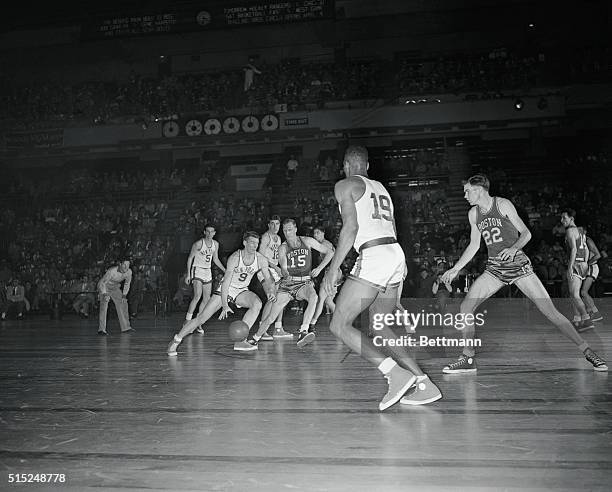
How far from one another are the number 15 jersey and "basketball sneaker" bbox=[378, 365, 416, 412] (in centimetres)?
209

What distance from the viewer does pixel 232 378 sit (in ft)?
19.8

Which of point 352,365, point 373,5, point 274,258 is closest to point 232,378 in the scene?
point 352,365

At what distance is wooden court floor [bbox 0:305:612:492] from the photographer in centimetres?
300

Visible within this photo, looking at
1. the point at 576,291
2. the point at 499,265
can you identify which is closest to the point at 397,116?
the point at 576,291

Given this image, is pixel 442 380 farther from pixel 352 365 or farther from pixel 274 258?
pixel 274 258

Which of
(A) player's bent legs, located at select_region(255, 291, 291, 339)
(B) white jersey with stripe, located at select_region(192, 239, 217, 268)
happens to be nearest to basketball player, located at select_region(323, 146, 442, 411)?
(A) player's bent legs, located at select_region(255, 291, 291, 339)

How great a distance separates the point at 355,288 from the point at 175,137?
23.8 m

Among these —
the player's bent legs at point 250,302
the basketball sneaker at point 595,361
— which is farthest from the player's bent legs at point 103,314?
the basketball sneaker at point 595,361

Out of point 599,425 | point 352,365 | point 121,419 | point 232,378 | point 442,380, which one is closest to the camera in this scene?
point 599,425

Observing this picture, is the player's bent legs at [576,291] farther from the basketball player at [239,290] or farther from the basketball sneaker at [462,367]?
the basketball player at [239,290]

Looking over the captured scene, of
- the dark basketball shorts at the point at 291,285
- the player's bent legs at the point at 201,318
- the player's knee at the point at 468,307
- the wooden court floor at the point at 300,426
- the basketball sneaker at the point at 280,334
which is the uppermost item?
the dark basketball shorts at the point at 291,285

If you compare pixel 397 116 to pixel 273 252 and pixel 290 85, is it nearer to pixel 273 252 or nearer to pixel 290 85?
pixel 290 85

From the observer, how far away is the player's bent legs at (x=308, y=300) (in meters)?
9.10

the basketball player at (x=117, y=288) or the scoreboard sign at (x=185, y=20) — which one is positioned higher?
the scoreboard sign at (x=185, y=20)
